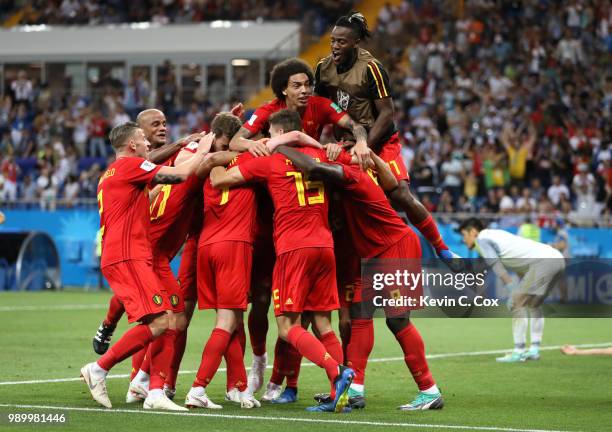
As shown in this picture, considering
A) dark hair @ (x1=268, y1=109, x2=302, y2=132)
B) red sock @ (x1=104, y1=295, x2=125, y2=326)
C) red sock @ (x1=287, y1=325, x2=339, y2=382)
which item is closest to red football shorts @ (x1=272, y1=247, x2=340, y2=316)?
red sock @ (x1=287, y1=325, x2=339, y2=382)

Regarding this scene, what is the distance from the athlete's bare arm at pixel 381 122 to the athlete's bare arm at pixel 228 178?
1.29 metres

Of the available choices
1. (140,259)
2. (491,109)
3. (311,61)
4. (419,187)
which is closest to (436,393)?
(140,259)

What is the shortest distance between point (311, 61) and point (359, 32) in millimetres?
25674

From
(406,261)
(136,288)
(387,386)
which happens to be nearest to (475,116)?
→ (387,386)

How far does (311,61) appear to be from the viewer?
36.2 meters

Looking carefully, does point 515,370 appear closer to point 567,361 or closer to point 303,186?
point 567,361

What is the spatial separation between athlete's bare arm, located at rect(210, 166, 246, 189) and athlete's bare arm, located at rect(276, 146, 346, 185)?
46cm

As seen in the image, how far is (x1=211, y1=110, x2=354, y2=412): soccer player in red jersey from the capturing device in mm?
9570

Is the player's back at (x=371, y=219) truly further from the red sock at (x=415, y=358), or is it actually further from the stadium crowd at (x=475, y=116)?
the stadium crowd at (x=475, y=116)

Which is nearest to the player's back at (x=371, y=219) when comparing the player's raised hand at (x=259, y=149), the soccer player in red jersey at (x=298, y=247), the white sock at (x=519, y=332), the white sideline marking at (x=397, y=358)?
the soccer player in red jersey at (x=298, y=247)

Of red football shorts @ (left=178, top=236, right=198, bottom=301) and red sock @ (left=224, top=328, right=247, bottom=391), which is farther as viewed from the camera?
red football shorts @ (left=178, top=236, right=198, bottom=301)

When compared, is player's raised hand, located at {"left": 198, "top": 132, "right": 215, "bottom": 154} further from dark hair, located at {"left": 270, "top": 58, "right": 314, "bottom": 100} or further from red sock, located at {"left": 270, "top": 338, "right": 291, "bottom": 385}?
red sock, located at {"left": 270, "top": 338, "right": 291, "bottom": 385}

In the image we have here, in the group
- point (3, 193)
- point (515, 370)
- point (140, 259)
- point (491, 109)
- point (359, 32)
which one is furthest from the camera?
point (3, 193)

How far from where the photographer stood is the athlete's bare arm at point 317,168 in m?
9.55
